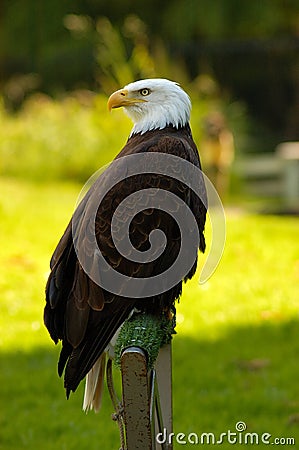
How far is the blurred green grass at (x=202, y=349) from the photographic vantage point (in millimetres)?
4566

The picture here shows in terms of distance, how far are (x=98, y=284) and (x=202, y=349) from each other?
2.92 metres

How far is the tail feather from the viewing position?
3.14 m

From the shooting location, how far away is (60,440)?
14.4 ft

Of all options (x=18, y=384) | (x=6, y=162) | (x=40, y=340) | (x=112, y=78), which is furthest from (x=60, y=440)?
(x=112, y=78)

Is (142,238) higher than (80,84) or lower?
lower

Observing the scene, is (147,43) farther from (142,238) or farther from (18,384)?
(142,238)

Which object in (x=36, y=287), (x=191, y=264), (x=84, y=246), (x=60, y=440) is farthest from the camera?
(x=36, y=287)

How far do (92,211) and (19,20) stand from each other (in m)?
18.8

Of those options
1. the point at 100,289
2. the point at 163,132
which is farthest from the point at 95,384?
the point at 163,132

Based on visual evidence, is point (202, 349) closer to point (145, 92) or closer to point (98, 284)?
point (145, 92)

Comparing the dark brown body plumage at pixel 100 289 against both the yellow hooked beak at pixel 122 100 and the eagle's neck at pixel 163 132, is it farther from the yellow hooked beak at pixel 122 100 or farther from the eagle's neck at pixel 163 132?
the yellow hooked beak at pixel 122 100

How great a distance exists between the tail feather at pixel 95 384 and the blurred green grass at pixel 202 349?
1.18m

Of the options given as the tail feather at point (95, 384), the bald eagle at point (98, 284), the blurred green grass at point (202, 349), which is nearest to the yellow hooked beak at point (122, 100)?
the bald eagle at point (98, 284)

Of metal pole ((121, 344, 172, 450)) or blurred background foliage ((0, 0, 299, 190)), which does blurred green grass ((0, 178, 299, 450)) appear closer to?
metal pole ((121, 344, 172, 450))
